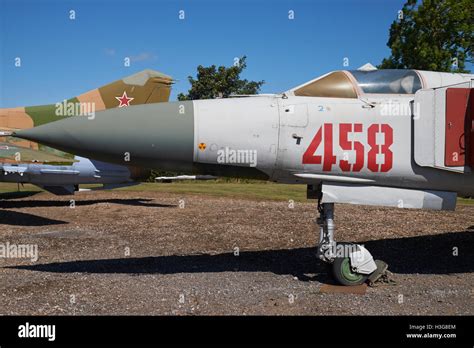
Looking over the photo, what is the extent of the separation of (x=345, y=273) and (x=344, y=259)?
19cm

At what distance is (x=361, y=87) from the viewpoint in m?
6.12

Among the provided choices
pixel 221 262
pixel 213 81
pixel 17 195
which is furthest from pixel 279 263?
pixel 213 81

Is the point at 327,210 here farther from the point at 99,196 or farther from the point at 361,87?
the point at 99,196

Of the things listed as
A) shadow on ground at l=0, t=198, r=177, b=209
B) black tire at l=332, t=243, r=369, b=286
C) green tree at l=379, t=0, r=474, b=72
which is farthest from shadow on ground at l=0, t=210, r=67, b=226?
green tree at l=379, t=0, r=474, b=72

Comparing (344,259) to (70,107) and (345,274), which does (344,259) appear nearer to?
(345,274)

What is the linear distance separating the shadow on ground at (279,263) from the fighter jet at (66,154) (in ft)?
32.1

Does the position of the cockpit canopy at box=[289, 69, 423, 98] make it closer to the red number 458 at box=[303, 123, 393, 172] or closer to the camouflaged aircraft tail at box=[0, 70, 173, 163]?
the red number 458 at box=[303, 123, 393, 172]

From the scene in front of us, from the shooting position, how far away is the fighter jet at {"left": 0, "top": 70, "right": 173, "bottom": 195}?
17.2 metres

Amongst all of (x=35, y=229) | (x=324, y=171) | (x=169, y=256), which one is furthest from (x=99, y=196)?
(x=324, y=171)

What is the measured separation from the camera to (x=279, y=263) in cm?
791

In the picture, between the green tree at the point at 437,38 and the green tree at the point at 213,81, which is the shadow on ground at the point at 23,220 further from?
the green tree at the point at 213,81

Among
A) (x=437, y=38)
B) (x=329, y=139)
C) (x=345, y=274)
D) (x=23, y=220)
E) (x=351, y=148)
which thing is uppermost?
(x=437, y=38)

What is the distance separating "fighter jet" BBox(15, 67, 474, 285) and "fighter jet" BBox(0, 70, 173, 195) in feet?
39.7
